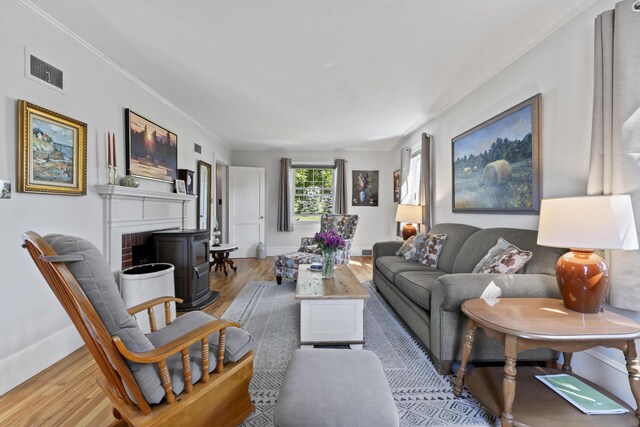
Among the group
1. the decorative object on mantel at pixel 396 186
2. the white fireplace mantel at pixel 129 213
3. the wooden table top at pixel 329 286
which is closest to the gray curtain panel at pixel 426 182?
the decorative object on mantel at pixel 396 186

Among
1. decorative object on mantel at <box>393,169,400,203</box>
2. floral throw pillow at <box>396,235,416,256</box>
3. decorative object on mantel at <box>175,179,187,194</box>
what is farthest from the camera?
decorative object on mantel at <box>393,169,400,203</box>

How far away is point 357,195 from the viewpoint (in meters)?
6.66

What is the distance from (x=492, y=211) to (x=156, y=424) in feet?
10.0

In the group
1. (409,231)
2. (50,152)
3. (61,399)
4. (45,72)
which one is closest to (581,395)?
(61,399)

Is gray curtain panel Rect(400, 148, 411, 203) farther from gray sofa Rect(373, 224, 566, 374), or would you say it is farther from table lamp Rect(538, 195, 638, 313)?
table lamp Rect(538, 195, 638, 313)

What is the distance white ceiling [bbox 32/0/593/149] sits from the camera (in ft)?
6.38

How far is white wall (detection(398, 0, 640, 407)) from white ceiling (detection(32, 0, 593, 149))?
5.5 inches

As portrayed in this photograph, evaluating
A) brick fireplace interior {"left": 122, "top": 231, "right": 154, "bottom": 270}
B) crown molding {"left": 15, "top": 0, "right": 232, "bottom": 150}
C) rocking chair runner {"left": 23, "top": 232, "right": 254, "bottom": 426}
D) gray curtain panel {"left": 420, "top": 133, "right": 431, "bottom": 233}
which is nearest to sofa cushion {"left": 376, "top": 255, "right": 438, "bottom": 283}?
gray curtain panel {"left": 420, "top": 133, "right": 431, "bottom": 233}

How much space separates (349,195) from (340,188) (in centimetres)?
33

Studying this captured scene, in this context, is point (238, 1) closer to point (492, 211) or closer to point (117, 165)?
point (117, 165)

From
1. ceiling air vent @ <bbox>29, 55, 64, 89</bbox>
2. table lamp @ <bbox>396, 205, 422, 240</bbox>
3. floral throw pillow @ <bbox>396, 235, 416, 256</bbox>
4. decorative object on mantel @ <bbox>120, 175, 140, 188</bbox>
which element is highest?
ceiling air vent @ <bbox>29, 55, 64, 89</bbox>

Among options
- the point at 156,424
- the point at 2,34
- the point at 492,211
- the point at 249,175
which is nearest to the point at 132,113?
the point at 2,34

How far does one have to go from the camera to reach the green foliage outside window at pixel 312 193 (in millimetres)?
6715

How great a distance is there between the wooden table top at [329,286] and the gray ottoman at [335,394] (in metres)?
0.86
